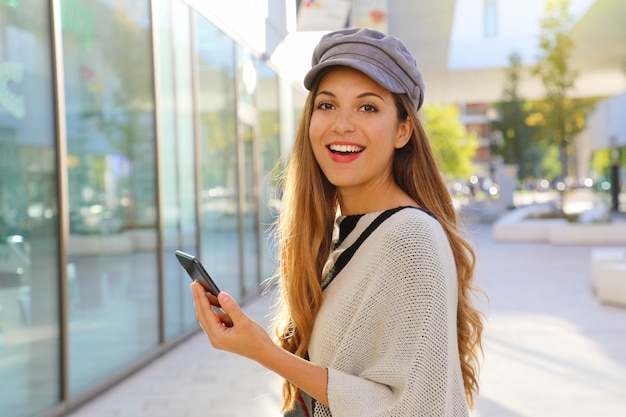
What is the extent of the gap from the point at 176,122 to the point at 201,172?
35.4 inches

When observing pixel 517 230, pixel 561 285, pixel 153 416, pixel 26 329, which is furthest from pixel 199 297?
pixel 517 230

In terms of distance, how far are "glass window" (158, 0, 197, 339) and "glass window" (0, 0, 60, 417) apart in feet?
6.98

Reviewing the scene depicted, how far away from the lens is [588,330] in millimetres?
7602

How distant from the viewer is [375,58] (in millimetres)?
1512

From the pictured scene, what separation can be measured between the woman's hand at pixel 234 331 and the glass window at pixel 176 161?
5.59 m

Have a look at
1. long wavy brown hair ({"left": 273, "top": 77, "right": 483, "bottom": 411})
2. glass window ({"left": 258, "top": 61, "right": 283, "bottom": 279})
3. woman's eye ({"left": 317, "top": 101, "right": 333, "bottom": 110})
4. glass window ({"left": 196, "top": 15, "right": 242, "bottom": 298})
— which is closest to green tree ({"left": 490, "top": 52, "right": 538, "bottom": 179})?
glass window ({"left": 258, "top": 61, "right": 283, "bottom": 279})

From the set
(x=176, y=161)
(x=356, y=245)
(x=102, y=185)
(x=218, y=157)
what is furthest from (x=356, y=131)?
(x=218, y=157)

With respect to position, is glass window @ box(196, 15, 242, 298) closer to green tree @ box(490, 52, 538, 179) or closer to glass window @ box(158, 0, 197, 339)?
glass window @ box(158, 0, 197, 339)

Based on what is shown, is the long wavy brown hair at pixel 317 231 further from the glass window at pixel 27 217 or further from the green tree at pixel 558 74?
the green tree at pixel 558 74

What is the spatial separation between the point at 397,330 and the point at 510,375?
16.1 feet

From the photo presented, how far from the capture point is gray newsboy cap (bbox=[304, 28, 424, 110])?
4.94ft

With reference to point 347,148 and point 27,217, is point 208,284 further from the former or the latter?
point 27,217

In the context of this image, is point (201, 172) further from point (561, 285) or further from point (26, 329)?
point (561, 285)

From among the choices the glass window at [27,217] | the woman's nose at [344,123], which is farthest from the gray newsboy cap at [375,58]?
the glass window at [27,217]
